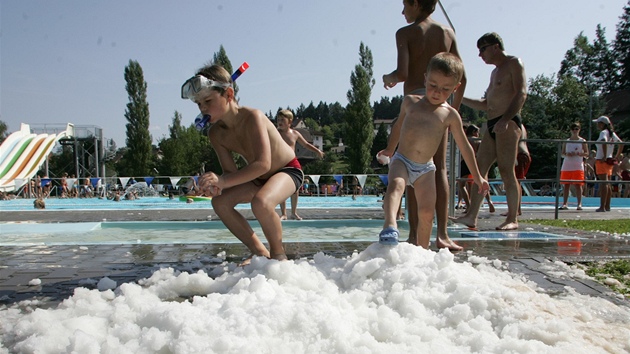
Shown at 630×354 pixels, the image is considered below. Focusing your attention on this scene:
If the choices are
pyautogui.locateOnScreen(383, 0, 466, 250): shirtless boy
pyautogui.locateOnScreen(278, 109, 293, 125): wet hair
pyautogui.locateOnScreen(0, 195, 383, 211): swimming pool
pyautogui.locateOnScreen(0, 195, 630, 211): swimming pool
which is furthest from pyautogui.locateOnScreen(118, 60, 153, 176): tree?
pyautogui.locateOnScreen(383, 0, 466, 250): shirtless boy

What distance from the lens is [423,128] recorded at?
3.20 meters

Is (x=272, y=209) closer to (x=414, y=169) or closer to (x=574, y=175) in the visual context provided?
(x=414, y=169)

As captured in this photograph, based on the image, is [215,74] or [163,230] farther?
[163,230]

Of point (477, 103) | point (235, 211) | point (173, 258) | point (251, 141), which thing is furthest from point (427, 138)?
point (477, 103)

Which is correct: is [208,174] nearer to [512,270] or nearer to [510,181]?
[512,270]

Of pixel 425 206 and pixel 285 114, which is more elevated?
pixel 285 114

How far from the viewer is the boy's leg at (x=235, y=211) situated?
319 centimetres

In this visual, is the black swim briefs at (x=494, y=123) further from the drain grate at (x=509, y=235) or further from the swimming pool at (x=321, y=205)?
the swimming pool at (x=321, y=205)

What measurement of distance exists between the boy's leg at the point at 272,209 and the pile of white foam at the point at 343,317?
1.93ft

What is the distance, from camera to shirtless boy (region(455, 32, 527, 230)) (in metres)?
5.05

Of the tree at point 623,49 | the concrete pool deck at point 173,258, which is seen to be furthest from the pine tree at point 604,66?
the concrete pool deck at point 173,258

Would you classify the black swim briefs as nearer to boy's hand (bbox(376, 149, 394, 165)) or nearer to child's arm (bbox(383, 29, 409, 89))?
child's arm (bbox(383, 29, 409, 89))

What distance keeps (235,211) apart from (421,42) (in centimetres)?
211

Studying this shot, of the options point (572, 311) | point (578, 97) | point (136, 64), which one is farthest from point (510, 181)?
point (136, 64)
